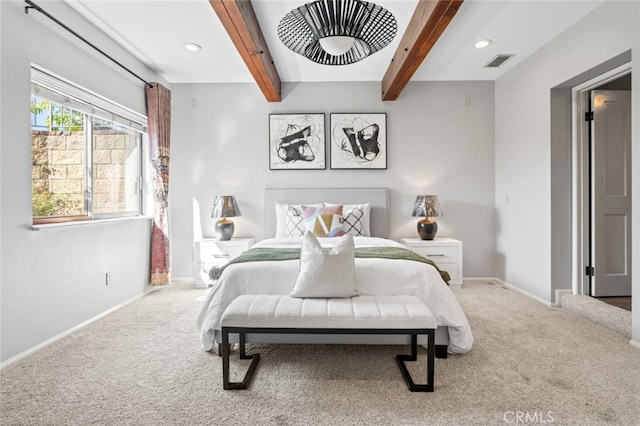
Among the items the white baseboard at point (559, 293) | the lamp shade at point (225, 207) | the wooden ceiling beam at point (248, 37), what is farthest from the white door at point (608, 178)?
the lamp shade at point (225, 207)

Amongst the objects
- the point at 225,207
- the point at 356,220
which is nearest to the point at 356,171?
the point at 356,220

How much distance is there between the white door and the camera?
3219 millimetres

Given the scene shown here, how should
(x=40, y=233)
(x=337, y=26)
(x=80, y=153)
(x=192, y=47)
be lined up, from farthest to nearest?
(x=192, y=47), (x=80, y=153), (x=40, y=233), (x=337, y=26)

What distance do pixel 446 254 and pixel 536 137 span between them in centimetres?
156

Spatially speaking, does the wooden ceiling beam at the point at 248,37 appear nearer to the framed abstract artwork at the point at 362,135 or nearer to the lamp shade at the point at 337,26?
the lamp shade at the point at 337,26

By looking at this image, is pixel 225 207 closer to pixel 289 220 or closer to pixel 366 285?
pixel 289 220

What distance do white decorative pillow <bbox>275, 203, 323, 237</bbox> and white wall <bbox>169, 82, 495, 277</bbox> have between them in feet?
1.19

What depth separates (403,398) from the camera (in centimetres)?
175

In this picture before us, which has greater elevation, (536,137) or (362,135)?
(362,135)

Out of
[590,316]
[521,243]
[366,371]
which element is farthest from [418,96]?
[366,371]

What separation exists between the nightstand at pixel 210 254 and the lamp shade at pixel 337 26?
239 centimetres

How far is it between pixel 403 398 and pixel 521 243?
2848 millimetres

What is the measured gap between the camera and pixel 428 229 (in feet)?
13.4

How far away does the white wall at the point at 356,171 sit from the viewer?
437cm
